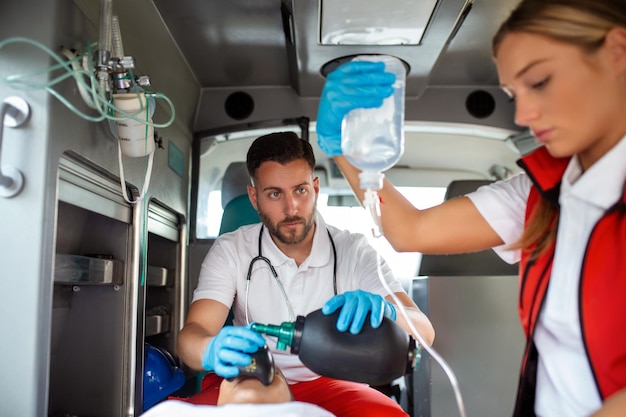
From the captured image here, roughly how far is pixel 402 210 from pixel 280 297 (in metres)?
0.90

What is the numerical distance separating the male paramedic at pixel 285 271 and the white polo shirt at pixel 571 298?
2.67 feet

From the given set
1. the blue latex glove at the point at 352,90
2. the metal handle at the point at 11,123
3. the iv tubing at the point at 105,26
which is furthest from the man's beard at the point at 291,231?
the metal handle at the point at 11,123

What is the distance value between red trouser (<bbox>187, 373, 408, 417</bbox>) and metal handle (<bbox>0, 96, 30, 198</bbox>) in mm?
939

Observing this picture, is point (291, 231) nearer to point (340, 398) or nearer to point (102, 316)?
point (340, 398)

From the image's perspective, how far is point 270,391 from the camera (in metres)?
1.50

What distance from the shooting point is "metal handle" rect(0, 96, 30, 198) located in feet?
5.04

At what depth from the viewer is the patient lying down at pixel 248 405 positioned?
1.28 metres

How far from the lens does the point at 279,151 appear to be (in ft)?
8.28

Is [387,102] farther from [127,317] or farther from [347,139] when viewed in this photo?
[127,317]

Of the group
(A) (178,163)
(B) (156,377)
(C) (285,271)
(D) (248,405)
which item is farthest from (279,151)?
(D) (248,405)

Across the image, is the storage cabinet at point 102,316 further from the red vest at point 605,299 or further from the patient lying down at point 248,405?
the red vest at point 605,299

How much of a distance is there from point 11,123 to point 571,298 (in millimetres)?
1463

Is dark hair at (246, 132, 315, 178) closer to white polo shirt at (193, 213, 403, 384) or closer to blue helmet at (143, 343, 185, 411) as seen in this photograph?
white polo shirt at (193, 213, 403, 384)

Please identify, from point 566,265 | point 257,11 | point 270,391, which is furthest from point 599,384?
point 257,11
